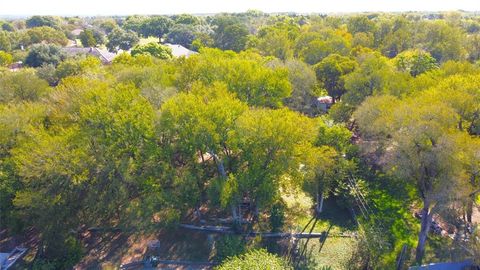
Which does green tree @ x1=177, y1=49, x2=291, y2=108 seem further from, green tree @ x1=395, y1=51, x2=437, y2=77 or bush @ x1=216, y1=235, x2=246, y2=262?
green tree @ x1=395, y1=51, x2=437, y2=77

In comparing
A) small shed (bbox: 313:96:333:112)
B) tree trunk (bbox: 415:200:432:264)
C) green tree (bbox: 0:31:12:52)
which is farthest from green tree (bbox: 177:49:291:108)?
green tree (bbox: 0:31:12:52)

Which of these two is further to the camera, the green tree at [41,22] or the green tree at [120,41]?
the green tree at [41,22]

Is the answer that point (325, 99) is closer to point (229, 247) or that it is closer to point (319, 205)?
point (319, 205)

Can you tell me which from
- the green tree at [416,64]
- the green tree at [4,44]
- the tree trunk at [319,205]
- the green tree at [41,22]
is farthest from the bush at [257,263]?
the green tree at [41,22]

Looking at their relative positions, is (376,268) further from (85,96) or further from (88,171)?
(85,96)

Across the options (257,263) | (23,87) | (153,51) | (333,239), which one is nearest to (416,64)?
(333,239)

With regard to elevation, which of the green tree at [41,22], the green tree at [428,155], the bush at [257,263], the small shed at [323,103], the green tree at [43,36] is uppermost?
the green tree at [41,22]

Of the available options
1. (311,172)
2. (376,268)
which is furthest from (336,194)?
(376,268)

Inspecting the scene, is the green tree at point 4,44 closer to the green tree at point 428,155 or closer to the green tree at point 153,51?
the green tree at point 153,51
